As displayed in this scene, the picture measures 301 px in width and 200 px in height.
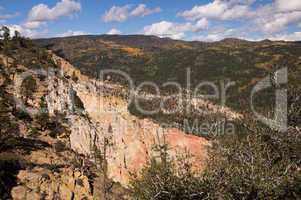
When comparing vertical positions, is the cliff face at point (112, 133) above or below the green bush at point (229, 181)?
below

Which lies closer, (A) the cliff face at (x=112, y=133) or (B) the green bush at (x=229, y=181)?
(B) the green bush at (x=229, y=181)

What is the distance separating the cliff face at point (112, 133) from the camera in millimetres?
59062

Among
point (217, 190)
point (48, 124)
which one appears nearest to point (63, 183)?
point (48, 124)

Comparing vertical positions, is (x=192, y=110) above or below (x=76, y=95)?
below

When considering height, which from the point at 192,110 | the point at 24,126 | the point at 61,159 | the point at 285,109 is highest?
the point at 285,109

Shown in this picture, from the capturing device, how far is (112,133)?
209 feet

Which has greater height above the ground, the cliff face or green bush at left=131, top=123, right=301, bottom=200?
green bush at left=131, top=123, right=301, bottom=200

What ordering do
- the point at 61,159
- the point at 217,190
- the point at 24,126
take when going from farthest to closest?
the point at 24,126
the point at 61,159
the point at 217,190

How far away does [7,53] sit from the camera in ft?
226

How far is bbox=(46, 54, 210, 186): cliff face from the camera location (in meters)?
59.1

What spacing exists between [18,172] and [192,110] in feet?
521

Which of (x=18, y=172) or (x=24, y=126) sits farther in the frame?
(x=24, y=126)

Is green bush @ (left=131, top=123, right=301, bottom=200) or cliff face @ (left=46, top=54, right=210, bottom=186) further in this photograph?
cliff face @ (left=46, top=54, right=210, bottom=186)

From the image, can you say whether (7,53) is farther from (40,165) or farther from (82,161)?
(40,165)
